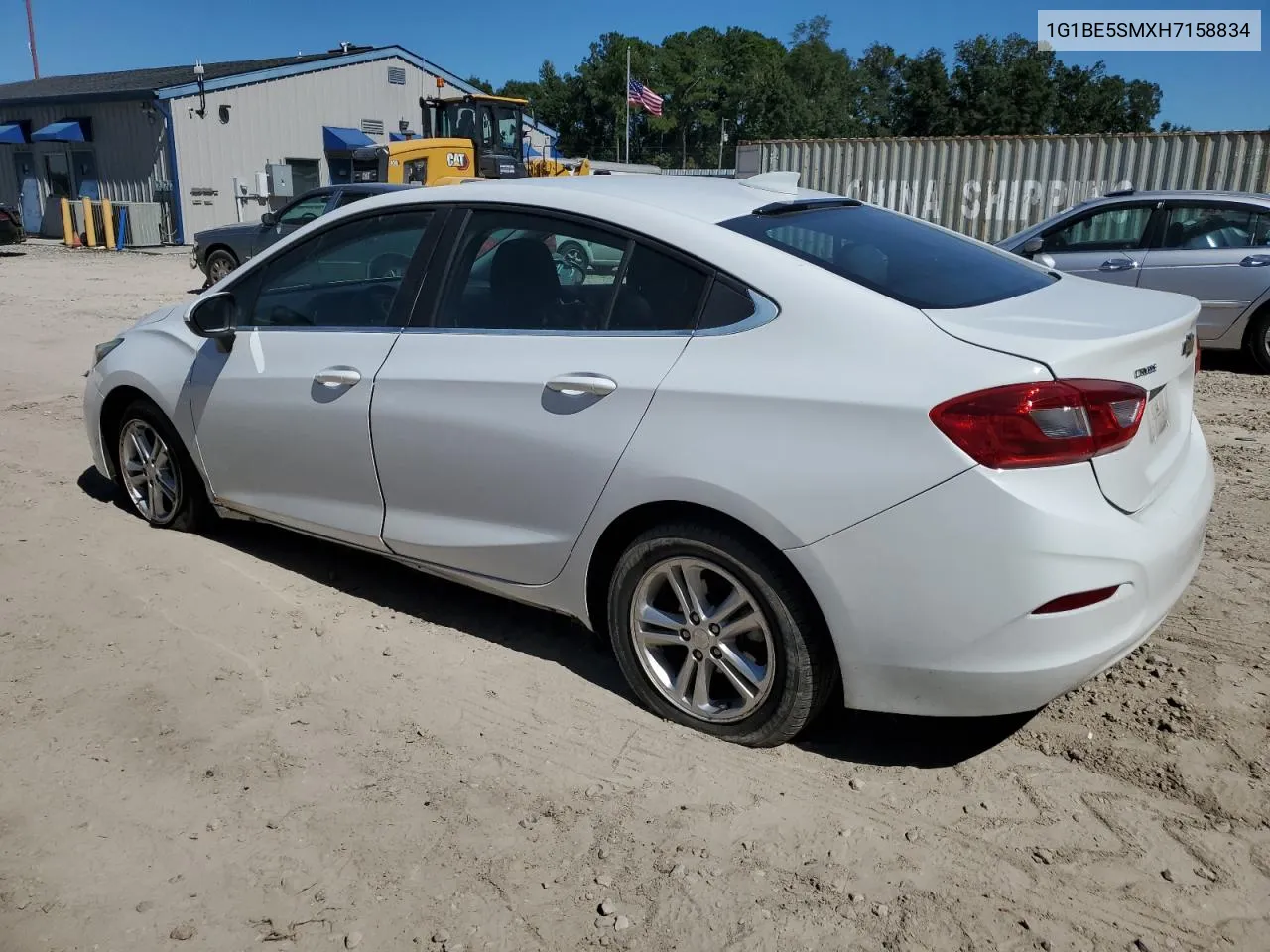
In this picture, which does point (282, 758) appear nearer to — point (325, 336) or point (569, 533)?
point (569, 533)

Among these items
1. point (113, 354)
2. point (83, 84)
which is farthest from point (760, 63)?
point (113, 354)

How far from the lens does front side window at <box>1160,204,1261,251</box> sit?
889 centimetres

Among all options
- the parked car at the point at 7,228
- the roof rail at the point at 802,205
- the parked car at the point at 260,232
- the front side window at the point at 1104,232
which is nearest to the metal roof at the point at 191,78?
the parked car at the point at 7,228

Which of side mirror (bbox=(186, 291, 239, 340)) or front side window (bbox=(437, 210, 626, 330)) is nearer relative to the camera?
front side window (bbox=(437, 210, 626, 330))

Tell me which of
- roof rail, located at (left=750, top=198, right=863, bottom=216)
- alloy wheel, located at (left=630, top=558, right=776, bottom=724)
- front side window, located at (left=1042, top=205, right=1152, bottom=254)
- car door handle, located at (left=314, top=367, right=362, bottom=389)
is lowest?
alloy wheel, located at (left=630, top=558, right=776, bottom=724)

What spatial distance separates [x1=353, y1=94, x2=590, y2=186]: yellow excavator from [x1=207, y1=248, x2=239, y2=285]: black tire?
12.5ft

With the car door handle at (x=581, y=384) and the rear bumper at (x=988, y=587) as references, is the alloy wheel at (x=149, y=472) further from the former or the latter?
the rear bumper at (x=988, y=587)

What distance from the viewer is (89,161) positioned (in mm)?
29469

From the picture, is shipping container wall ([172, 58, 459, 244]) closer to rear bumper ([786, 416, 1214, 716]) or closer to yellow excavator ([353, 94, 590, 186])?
yellow excavator ([353, 94, 590, 186])

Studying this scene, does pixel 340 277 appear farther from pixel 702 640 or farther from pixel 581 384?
pixel 702 640

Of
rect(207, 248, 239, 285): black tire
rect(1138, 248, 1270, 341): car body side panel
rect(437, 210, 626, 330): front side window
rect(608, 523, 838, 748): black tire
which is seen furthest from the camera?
rect(207, 248, 239, 285): black tire

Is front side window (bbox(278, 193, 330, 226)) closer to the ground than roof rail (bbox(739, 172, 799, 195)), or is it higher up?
closer to the ground

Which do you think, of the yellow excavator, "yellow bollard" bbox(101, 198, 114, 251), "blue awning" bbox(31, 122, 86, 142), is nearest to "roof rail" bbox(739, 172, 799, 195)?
the yellow excavator

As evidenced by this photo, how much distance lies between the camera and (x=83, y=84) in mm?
35188
